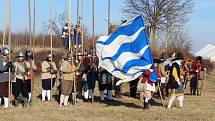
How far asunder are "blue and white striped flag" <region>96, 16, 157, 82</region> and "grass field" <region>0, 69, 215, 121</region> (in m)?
1.15

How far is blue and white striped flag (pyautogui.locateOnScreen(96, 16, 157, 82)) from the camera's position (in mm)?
14984

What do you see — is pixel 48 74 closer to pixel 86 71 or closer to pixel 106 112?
pixel 86 71

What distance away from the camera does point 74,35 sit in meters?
21.0

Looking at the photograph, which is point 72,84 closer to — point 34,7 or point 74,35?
point 34,7

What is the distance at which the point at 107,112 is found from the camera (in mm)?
14375

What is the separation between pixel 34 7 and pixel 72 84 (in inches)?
111

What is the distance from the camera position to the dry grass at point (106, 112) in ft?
43.5

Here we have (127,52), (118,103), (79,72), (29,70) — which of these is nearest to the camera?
(127,52)

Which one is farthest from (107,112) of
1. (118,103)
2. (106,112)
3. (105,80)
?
(105,80)

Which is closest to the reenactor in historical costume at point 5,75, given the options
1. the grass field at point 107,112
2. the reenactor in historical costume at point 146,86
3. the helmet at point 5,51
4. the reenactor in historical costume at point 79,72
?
the helmet at point 5,51

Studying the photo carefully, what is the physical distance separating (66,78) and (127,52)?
2164mm

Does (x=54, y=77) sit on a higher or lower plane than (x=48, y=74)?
lower

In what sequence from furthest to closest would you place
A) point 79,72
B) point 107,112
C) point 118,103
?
point 79,72, point 118,103, point 107,112

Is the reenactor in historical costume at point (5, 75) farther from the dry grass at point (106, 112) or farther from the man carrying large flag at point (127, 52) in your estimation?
the man carrying large flag at point (127, 52)
